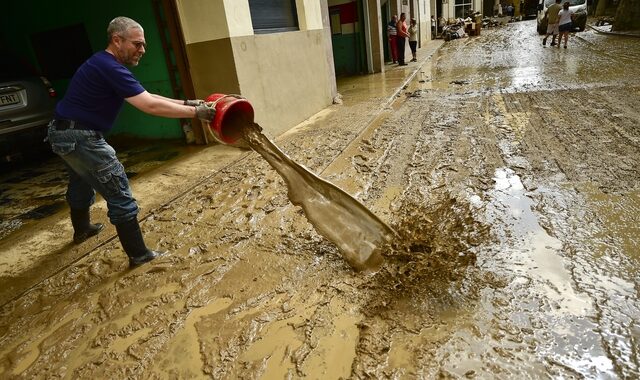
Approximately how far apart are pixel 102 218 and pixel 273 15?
4.24m

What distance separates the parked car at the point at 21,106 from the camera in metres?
4.77

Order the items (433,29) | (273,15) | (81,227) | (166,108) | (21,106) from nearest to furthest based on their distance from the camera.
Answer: (166,108), (81,227), (21,106), (273,15), (433,29)

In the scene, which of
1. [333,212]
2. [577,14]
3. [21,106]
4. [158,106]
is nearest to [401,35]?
[577,14]

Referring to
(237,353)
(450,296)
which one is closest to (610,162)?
(450,296)

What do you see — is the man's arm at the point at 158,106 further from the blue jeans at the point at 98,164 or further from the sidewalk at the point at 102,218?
the sidewalk at the point at 102,218

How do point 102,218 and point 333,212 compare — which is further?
point 102,218

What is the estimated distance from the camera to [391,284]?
229cm

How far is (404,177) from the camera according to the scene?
384 cm

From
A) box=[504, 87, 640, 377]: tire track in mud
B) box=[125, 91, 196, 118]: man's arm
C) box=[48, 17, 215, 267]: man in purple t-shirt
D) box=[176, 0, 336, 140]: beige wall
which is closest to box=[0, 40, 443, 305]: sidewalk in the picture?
box=[176, 0, 336, 140]: beige wall

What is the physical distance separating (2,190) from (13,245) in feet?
6.64

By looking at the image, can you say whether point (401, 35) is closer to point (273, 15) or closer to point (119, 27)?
point (273, 15)

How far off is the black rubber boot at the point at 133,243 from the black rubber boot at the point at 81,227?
720 mm

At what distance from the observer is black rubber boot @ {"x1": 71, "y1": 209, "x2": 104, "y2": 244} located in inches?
123

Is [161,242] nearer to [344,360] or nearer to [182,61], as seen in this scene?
[344,360]
